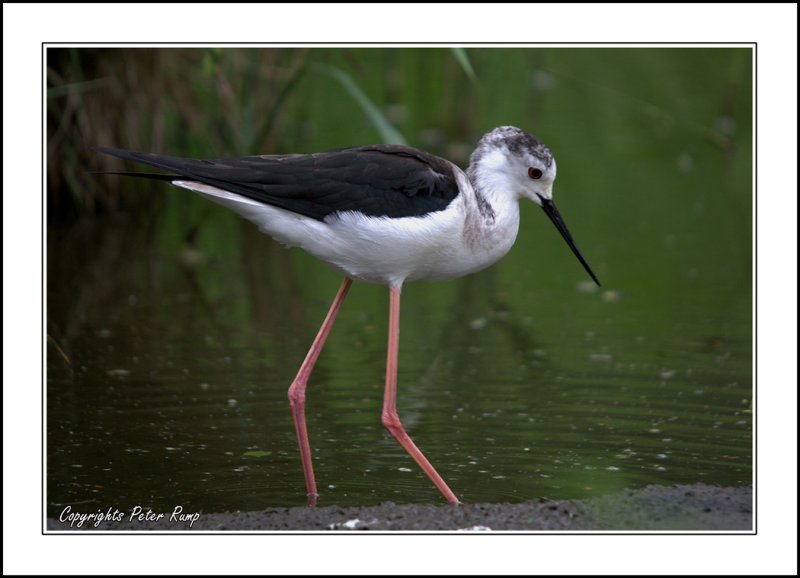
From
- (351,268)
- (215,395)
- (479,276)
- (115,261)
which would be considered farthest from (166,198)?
(351,268)

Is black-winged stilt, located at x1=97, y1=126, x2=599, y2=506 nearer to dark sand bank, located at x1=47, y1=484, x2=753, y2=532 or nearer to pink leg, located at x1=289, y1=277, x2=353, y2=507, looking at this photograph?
pink leg, located at x1=289, y1=277, x2=353, y2=507

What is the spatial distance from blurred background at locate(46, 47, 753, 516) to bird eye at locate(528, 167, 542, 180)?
5.08ft

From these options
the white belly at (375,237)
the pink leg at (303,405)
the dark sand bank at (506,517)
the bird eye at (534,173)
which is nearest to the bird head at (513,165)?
the bird eye at (534,173)

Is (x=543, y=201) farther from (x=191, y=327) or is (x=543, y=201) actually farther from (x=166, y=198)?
(x=166, y=198)

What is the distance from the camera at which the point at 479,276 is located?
11789 mm

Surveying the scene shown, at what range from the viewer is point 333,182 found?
20.4 feet
